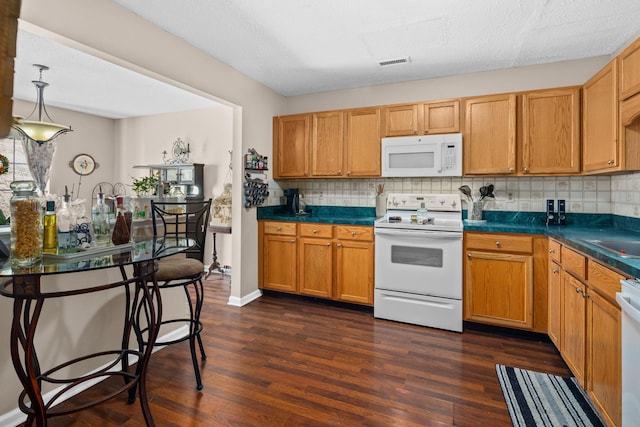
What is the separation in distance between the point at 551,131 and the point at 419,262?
1580 mm

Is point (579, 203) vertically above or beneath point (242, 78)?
beneath

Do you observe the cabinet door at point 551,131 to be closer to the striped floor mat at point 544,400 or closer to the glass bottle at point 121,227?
the striped floor mat at point 544,400

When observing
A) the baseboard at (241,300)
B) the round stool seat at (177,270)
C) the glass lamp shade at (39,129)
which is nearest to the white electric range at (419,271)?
the baseboard at (241,300)

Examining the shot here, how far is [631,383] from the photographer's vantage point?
1.36 metres

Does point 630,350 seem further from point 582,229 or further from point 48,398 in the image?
point 48,398

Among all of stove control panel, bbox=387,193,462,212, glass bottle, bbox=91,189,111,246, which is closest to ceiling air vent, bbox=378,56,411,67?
stove control panel, bbox=387,193,462,212

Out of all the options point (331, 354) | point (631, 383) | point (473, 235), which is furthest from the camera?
point (473, 235)

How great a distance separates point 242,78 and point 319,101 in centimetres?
98

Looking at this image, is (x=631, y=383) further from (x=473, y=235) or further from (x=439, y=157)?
(x=439, y=157)

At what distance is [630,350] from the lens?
1.37 m

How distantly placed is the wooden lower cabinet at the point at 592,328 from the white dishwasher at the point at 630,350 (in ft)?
0.42

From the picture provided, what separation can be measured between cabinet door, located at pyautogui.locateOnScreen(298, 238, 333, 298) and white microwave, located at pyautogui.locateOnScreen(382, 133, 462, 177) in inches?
39.0

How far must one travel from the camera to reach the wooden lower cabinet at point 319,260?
336cm

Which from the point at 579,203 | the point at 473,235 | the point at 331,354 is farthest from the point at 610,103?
the point at 331,354
